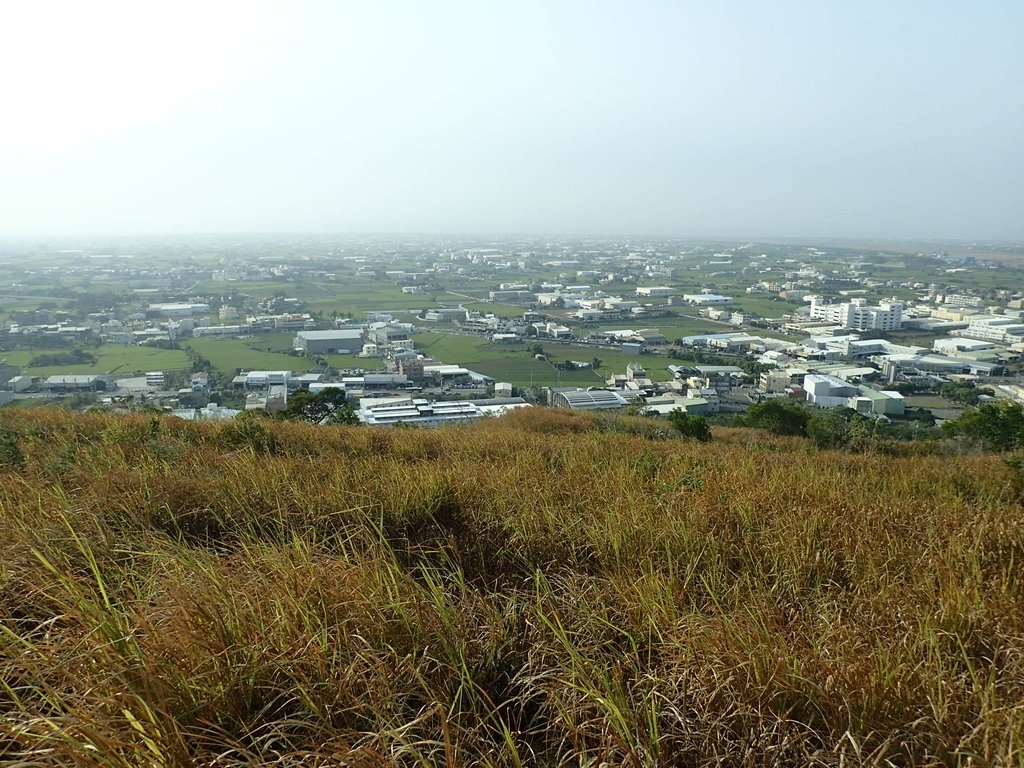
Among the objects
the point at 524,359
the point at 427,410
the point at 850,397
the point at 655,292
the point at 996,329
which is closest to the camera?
the point at 427,410

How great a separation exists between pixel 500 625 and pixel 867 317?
3716 centimetres

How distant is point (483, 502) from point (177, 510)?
1.57 meters

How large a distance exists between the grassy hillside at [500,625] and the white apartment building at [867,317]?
34294 mm

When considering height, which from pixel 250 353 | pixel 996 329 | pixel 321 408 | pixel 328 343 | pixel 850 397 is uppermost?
pixel 321 408

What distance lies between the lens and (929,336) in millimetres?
29578

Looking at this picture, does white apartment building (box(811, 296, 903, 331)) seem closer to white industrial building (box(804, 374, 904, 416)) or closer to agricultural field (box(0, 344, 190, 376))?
white industrial building (box(804, 374, 904, 416))

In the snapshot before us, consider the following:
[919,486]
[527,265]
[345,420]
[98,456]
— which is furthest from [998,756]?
[527,265]

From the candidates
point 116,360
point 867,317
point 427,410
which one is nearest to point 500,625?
point 427,410

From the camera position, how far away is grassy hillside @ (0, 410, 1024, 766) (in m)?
1.32

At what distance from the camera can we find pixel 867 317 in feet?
107

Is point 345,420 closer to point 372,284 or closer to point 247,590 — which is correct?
point 247,590

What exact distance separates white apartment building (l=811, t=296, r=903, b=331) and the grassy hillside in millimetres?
34294

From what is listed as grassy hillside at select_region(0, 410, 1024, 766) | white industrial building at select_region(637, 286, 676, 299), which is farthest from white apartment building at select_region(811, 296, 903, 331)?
grassy hillside at select_region(0, 410, 1024, 766)

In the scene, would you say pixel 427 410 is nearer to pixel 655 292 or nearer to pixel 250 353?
pixel 250 353
